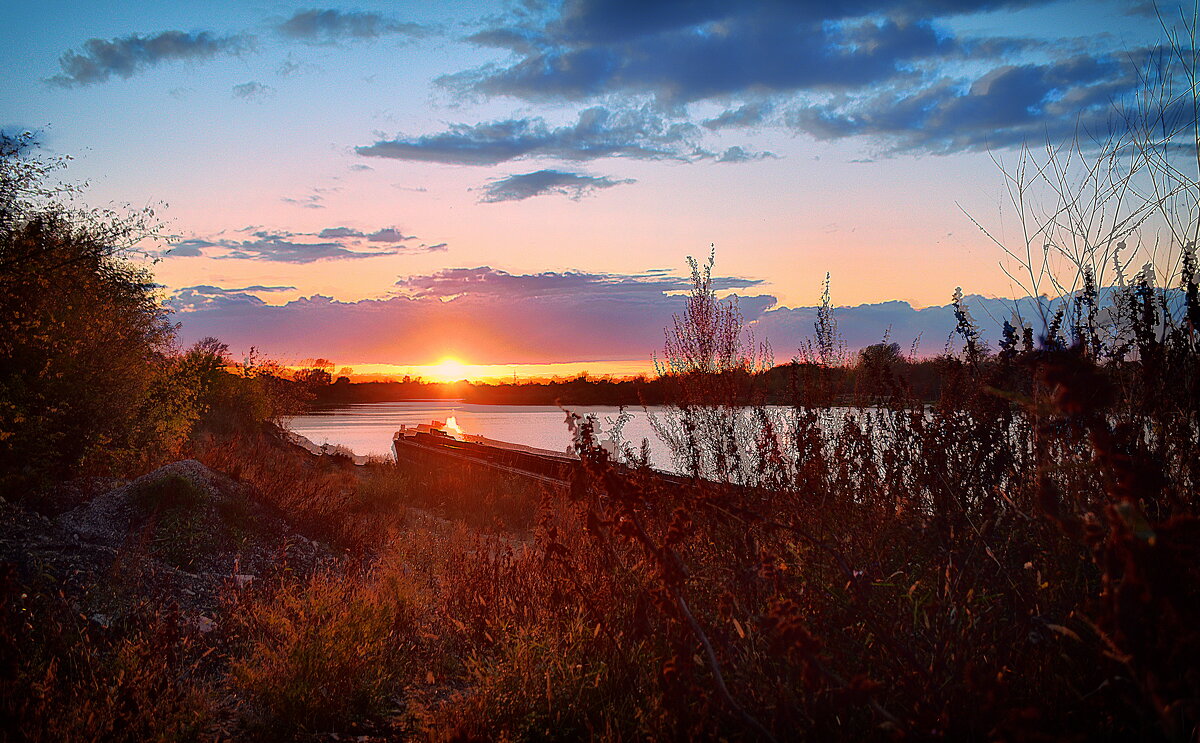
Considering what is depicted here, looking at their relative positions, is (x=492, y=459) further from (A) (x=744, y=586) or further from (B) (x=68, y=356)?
(A) (x=744, y=586)

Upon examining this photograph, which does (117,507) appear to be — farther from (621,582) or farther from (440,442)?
(440,442)

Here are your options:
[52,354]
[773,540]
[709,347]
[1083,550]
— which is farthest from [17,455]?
[1083,550]

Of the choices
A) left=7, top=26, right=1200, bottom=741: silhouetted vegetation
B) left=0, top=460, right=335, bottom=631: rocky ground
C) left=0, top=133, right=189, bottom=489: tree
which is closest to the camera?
left=7, top=26, right=1200, bottom=741: silhouetted vegetation

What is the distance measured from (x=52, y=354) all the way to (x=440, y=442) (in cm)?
1027

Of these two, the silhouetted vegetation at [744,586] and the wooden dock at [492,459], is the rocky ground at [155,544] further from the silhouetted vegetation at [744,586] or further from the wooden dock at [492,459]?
the wooden dock at [492,459]

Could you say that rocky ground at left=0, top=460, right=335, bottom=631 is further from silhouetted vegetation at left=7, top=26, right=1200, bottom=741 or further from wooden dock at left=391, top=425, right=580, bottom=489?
wooden dock at left=391, top=425, right=580, bottom=489

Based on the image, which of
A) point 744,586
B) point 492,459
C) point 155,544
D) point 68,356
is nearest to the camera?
point 744,586

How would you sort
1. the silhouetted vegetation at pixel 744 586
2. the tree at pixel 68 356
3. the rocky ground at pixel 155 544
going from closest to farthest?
1. the silhouetted vegetation at pixel 744 586
2. the rocky ground at pixel 155 544
3. the tree at pixel 68 356

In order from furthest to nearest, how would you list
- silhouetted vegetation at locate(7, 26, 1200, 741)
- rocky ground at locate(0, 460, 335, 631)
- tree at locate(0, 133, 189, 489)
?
tree at locate(0, 133, 189, 489), rocky ground at locate(0, 460, 335, 631), silhouetted vegetation at locate(7, 26, 1200, 741)

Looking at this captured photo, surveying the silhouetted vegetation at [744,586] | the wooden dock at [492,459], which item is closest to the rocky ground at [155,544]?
the silhouetted vegetation at [744,586]

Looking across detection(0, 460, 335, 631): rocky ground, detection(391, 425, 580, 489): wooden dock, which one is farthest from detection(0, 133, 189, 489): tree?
detection(391, 425, 580, 489): wooden dock

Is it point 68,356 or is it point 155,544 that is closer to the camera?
point 155,544

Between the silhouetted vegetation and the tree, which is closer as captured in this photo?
the silhouetted vegetation

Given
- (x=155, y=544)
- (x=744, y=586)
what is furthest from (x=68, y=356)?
(x=744, y=586)
